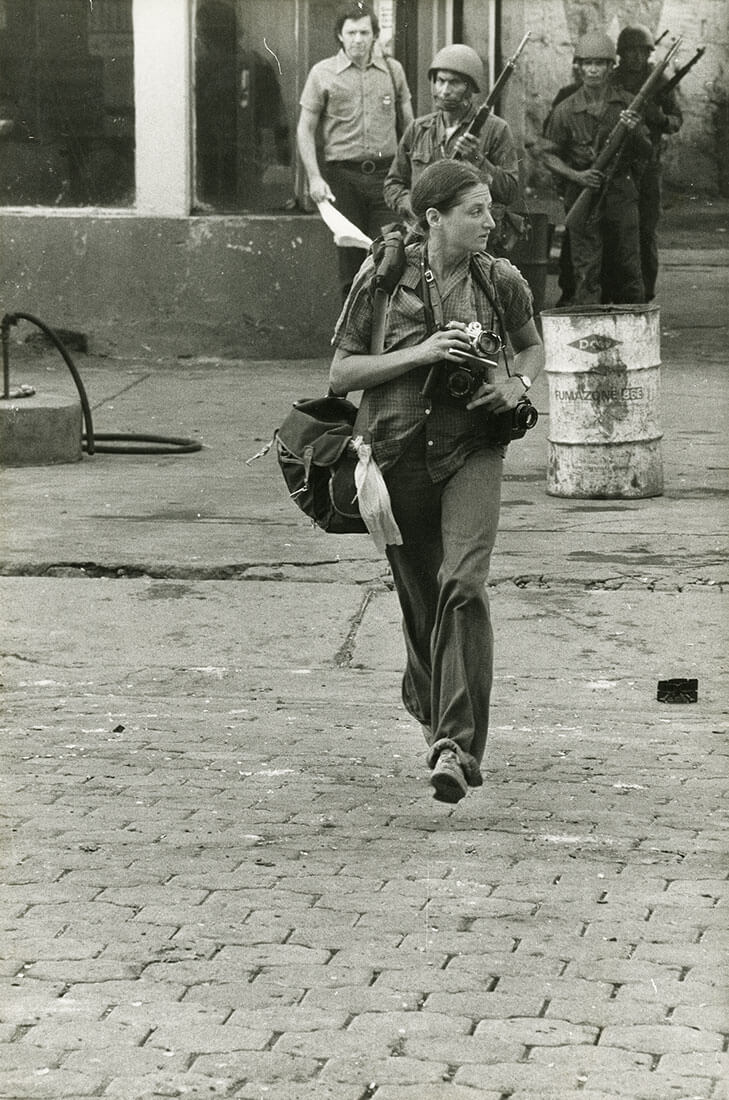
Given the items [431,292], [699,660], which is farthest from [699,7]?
[431,292]

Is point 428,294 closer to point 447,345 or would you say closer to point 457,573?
point 447,345

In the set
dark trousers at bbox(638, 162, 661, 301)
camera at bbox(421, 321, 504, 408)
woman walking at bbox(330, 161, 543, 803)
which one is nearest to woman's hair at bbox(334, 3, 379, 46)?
dark trousers at bbox(638, 162, 661, 301)

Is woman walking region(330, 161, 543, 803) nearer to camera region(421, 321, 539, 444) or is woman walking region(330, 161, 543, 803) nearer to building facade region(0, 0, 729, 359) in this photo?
camera region(421, 321, 539, 444)

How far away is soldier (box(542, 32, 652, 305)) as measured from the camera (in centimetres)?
1327

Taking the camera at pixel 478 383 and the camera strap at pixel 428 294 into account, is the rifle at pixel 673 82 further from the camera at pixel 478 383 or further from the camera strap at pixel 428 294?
the camera at pixel 478 383

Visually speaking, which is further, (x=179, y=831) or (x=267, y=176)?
(x=267, y=176)

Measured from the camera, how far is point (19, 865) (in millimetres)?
5223

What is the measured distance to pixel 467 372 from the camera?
5465 mm

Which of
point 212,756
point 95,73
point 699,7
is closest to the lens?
point 212,756

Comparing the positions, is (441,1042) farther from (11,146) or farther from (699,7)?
(699,7)

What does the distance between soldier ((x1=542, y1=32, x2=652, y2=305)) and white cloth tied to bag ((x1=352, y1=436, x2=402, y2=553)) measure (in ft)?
26.0

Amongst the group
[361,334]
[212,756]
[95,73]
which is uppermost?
[95,73]

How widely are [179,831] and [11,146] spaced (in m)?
9.50

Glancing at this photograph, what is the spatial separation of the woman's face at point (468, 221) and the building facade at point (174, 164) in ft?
27.5
